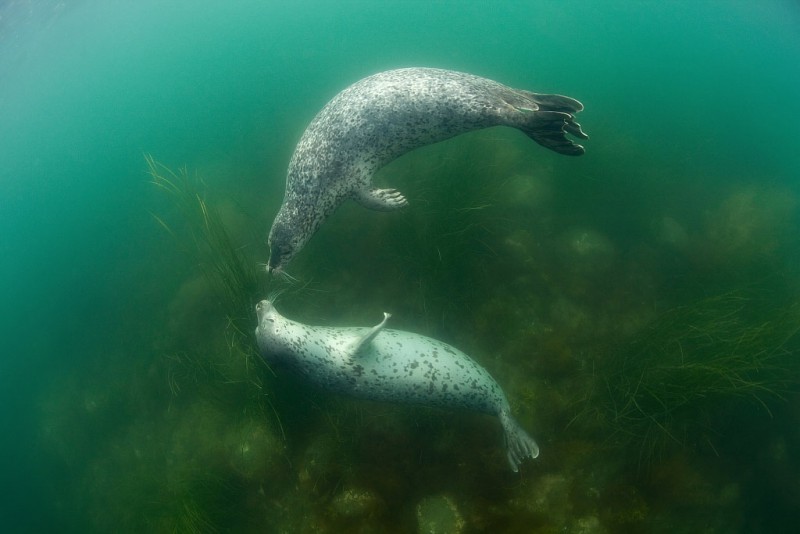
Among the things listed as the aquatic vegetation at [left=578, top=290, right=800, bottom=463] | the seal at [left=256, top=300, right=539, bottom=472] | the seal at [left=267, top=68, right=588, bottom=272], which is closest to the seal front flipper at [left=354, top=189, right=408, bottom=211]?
the seal at [left=267, top=68, right=588, bottom=272]

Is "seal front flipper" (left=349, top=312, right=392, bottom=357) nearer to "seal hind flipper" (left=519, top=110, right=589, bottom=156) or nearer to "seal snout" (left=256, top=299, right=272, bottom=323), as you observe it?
"seal snout" (left=256, top=299, right=272, bottom=323)

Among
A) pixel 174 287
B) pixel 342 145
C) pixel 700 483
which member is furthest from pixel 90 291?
pixel 700 483

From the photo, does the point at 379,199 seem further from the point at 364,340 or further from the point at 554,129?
the point at 554,129

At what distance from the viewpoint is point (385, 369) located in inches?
121

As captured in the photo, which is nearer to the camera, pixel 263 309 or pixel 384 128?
pixel 263 309

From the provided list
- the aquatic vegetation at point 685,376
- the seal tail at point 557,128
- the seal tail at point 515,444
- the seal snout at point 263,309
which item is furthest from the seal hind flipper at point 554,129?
the seal snout at point 263,309

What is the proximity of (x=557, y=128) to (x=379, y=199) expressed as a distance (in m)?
1.79

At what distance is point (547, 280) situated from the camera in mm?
4367

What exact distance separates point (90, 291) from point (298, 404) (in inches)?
214

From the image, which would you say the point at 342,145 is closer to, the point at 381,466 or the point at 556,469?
the point at 381,466

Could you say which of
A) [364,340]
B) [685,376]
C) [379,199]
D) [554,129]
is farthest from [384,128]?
[685,376]

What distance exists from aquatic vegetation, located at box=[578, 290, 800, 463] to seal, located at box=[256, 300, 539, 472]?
1012 mm

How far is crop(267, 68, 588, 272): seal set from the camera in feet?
11.4

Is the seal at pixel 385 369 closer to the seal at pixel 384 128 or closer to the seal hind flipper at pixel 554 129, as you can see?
the seal at pixel 384 128
